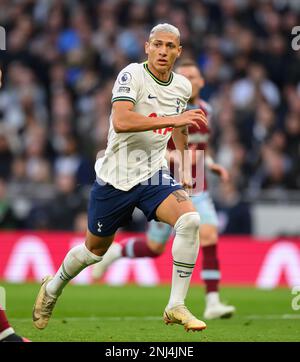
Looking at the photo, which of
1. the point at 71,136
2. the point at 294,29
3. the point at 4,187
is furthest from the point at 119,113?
the point at 294,29

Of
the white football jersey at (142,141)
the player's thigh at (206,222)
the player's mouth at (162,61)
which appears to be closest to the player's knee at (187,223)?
the white football jersey at (142,141)

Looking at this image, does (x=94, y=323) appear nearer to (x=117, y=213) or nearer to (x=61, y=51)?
(x=117, y=213)

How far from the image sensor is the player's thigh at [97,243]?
833 centimetres

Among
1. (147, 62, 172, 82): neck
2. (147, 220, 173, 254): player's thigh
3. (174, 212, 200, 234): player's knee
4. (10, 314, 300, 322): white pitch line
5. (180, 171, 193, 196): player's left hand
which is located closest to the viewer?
(174, 212, 200, 234): player's knee

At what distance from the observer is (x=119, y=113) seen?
7.85 m

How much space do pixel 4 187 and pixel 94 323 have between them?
7.19 metres

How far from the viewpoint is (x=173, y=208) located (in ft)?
26.0

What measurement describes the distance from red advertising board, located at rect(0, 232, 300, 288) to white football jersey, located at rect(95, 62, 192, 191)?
7.23m

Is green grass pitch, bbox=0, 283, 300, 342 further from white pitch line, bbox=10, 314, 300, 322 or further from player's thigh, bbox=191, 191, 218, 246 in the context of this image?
player's thigh, bbox=191, 191, 218, 246

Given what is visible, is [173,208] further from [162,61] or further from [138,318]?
[138,318]

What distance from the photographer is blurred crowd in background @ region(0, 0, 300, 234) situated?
653 inches

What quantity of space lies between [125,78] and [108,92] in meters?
10.6

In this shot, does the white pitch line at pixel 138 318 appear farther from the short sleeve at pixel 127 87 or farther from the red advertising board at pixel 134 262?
the red advertising board at pixel 134 262

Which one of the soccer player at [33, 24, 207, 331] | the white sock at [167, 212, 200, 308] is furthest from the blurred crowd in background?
the white sock at [167, 212, 200, 308]
